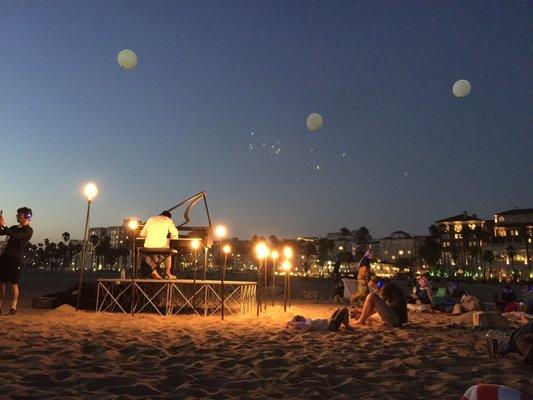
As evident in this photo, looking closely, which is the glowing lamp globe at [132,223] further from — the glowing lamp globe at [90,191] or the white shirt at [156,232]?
the white shirt at [156,232]

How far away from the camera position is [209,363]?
4.69 metres

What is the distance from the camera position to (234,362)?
477 centimetres

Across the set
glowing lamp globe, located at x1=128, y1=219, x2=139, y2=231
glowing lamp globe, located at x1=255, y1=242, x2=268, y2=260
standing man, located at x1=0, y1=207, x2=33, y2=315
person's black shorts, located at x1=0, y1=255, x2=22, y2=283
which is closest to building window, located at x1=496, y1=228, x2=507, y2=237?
glowing lamp globe, located at x1=255, y1=242, x2=268, y2=260

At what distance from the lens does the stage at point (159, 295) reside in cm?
910

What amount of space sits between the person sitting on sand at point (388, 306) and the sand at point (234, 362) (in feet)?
1.57

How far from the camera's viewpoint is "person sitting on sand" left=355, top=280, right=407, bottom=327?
7930mm

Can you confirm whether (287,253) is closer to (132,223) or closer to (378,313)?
(378,313)

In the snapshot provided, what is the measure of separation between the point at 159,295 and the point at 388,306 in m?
5.34

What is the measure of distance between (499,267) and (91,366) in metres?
106

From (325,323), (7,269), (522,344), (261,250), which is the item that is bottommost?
(325,323)

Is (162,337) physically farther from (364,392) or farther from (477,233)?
(477,233)

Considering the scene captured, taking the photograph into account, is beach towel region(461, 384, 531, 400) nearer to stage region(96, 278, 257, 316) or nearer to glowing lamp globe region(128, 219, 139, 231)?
stage region(96, 278, 257, 316)

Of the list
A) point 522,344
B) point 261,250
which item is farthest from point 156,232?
point 522,344

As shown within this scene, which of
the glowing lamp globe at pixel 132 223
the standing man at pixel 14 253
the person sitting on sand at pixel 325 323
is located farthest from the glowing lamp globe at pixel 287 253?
the standing man at pixel 14 253
